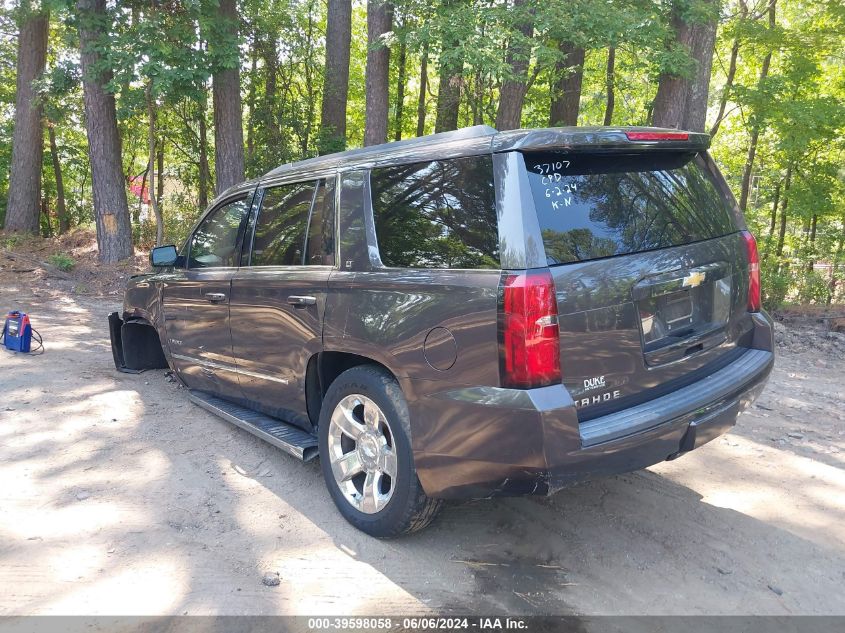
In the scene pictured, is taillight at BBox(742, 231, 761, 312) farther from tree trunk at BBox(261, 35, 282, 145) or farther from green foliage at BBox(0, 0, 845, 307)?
tree trunk at BBox(261, 35, 282, 145)

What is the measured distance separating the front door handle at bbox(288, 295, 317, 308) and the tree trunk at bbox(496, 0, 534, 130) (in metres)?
7.30

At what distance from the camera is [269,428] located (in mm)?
4246

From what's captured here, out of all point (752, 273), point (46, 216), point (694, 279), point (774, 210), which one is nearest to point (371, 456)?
point (694, 279)

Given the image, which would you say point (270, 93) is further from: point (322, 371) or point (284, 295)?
point (322, 371)

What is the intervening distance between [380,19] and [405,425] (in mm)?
11025

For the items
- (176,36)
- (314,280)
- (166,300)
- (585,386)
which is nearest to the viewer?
(585,386)

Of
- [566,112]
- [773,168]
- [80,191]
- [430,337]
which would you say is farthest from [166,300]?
[773,168]

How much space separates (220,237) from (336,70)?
444 inches

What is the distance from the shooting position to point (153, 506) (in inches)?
150

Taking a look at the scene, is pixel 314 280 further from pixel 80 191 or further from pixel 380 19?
pixel 80 191

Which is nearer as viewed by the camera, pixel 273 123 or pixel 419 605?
pixel 419 605

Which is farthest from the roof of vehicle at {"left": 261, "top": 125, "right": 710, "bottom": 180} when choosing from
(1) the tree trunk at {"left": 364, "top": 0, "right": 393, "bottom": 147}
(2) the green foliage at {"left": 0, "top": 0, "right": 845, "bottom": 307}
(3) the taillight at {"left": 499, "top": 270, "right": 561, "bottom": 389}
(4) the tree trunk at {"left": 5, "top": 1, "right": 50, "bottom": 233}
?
(4) the tree trunk at {"left": 5, "top": 1, "right": 50, "bottom": 233}

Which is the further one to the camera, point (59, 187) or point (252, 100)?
point (59, 187)

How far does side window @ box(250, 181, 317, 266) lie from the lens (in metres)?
4.03
